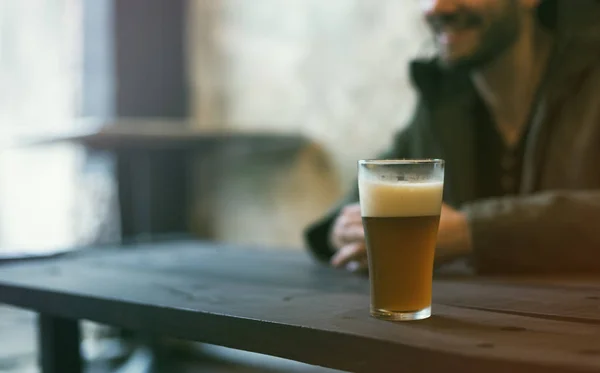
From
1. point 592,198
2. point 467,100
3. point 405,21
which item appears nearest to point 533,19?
point 467,100

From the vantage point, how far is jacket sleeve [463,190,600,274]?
1158 millimetres

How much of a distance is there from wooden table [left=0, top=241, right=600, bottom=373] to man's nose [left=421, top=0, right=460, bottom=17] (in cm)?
61

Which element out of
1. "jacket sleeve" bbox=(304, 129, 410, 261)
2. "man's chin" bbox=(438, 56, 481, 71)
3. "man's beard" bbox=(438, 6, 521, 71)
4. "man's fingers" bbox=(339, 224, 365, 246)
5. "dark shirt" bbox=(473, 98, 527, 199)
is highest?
"man's beard" bbox=(438, 6, 521, 71)

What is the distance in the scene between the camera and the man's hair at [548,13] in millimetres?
1643

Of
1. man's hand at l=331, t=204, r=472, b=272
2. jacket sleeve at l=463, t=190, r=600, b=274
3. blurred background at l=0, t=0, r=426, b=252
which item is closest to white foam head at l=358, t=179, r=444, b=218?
man's hand at l=331, t=204, r=472, b=272

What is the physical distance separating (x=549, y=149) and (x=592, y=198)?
1.35 ft

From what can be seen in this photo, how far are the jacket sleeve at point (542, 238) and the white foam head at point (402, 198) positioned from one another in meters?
0.43

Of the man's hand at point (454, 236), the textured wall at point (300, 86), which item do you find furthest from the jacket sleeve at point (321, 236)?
the textured wall at point (300, 86)

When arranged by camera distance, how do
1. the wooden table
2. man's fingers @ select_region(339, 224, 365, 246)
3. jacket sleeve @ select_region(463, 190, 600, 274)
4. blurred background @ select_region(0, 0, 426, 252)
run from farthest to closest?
blurred background @ select_region(0, 0, 426, 252), man's fingers @ select_region(339, 224, 365, 246), jacket sleeve @ select_region(463, 190, 600, 274), the wooden table

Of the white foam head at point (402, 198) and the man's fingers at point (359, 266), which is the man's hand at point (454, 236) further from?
the white foam head at point (402, 198)

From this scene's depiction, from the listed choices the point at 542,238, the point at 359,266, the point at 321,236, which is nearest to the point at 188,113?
the point at 321,236

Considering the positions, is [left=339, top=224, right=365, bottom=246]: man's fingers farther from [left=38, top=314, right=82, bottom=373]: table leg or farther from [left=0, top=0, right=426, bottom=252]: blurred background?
[left=0, top=0, right=426, bottom=252]: blurred background

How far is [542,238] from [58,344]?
2.77 feet

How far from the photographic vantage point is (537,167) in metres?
1.60
